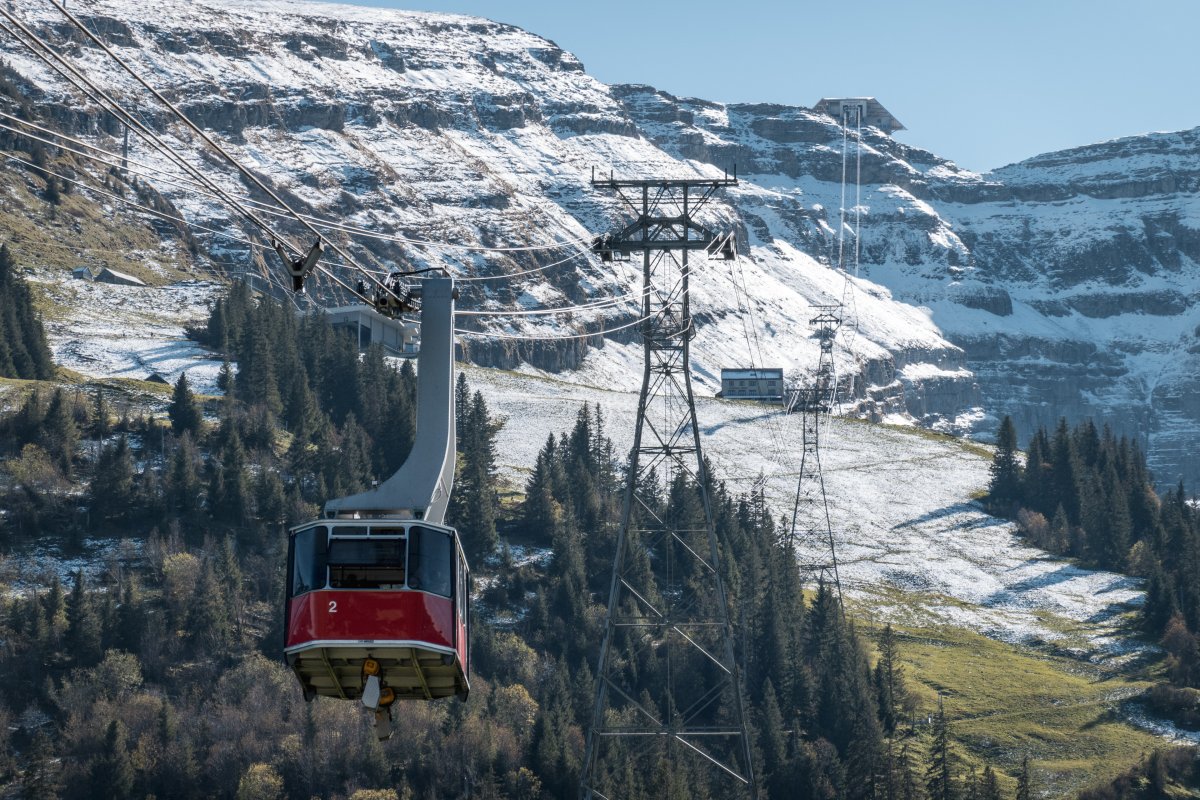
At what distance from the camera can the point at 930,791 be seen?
4441 inches

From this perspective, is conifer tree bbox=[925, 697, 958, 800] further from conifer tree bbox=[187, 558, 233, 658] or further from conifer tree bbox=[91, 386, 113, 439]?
conifer tree bbox=[91, 386, 113, 439]

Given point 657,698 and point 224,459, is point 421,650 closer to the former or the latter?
point 657,698

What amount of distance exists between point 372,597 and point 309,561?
1.50m

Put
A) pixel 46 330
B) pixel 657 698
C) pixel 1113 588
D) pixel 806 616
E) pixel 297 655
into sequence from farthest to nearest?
1. pixel 46 330
2. pixel 1113 588
3. pixel 806 616
4. pixel 657 698
5. pixel 297 655

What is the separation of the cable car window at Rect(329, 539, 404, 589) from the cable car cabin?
20 mm

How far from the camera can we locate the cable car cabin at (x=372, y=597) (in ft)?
132

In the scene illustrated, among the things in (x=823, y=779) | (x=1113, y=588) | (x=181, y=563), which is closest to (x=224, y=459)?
(x=181, y=563)

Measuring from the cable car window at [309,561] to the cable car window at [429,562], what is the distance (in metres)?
1.77

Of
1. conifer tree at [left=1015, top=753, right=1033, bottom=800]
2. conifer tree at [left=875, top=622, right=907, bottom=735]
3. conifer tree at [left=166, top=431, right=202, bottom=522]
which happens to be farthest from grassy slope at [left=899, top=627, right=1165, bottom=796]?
conifer tree at [left=166, top=431, right=202, bottom=522]

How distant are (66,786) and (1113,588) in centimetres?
9612

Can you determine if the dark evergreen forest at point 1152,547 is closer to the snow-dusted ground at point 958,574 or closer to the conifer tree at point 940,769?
the snow-dusted ground at point 958,574

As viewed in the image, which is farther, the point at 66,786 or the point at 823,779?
the point at 823,779

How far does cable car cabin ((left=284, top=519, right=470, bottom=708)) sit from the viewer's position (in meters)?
40.1

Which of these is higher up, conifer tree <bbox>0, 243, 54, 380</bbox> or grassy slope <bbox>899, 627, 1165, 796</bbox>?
conifer tree <bbox>0, 243, 54, 380</bbox>
